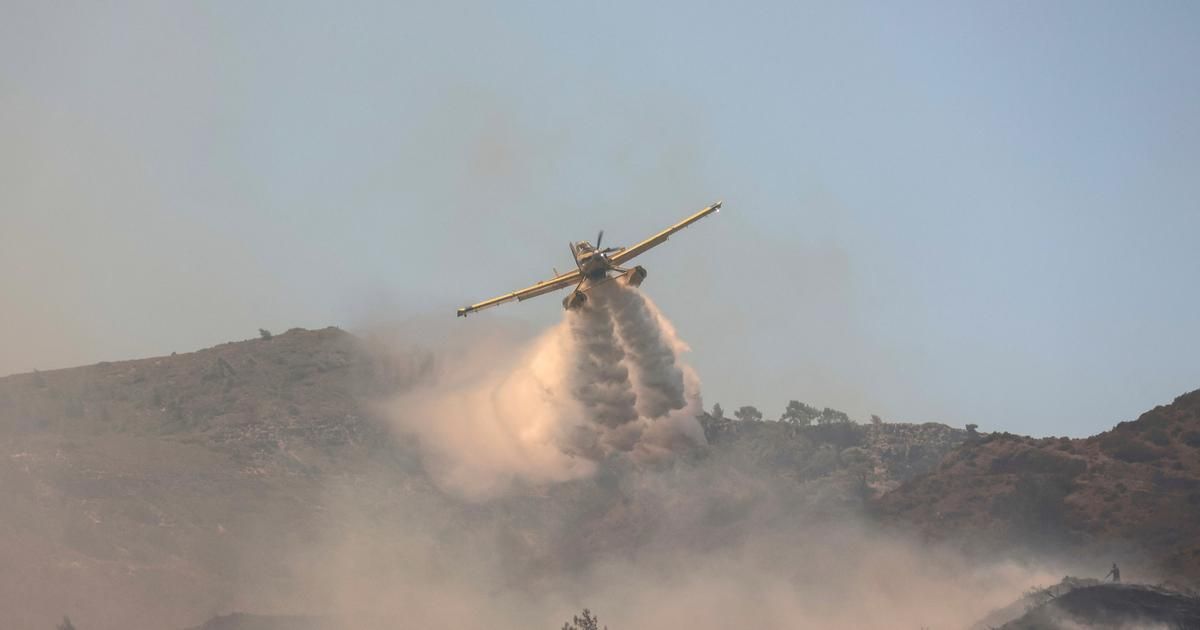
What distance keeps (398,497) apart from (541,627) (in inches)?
1595

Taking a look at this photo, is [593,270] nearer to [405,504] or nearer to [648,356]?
[648,356]

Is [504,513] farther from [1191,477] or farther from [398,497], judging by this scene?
[1191,477]

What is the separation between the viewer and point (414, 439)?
17650cm

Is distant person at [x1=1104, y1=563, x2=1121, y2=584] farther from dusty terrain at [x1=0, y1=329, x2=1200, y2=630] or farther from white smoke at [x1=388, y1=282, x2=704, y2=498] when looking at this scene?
white smoke at [x1=388, y1=282, x2=704, y2=498]

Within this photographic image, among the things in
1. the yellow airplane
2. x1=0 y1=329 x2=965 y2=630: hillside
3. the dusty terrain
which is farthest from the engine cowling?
x1=0 y1=329 x2=965 y2=630: hillside

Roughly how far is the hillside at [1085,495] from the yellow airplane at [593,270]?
42.4m

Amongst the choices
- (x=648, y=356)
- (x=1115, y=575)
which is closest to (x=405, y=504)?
(x=648, y=356)

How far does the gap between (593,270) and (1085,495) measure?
5201 centimetres

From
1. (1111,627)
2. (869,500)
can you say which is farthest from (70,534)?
(1111,627)

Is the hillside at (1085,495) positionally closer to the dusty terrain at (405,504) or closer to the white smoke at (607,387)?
the dusty terrain at (405,504)

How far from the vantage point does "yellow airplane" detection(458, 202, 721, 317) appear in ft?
321

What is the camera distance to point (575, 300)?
98.4 metres

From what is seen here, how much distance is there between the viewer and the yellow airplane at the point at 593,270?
3848 inches

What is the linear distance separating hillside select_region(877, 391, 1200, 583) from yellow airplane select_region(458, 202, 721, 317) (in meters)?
42.4
